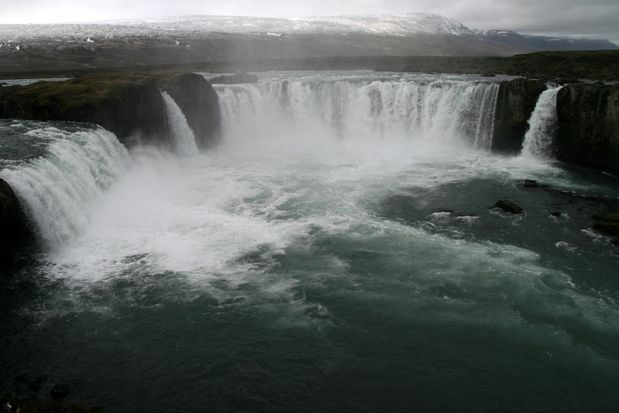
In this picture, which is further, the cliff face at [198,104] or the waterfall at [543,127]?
the cliff face at [198,104]

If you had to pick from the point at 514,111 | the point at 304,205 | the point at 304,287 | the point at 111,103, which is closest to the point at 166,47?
the point at 111,103

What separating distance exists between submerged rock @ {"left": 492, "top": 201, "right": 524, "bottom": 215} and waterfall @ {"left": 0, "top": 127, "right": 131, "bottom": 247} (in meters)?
18.8

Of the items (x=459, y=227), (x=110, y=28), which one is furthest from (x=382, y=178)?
(x=110, y=28)

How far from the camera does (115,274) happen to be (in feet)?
53.2

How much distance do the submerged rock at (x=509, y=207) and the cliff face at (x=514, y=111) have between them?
39.3 ft

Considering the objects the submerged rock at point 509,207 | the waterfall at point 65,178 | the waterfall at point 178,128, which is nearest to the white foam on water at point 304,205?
the waterfall at point 65,178

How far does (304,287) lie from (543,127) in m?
23.5

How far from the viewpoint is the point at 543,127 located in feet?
102

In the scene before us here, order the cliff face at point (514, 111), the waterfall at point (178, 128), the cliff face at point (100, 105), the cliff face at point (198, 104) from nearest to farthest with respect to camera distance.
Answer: the cliff face at point (100, 105) < the cliff face at point (514, 111) < the waterfall at point (178, 128) < the cliff face at point (198, 104)

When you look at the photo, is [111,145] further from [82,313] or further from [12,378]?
[12,378]

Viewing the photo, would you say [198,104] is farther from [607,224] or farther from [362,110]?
[607,224]

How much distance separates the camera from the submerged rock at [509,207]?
70.9ft

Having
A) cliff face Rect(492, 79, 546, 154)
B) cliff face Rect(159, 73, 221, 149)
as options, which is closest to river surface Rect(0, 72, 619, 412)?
cliff face Rect(492, 79, 546, 154)

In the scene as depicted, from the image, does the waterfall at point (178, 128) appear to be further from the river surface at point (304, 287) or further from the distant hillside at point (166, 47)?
the distant hillside at point (166, 47)
